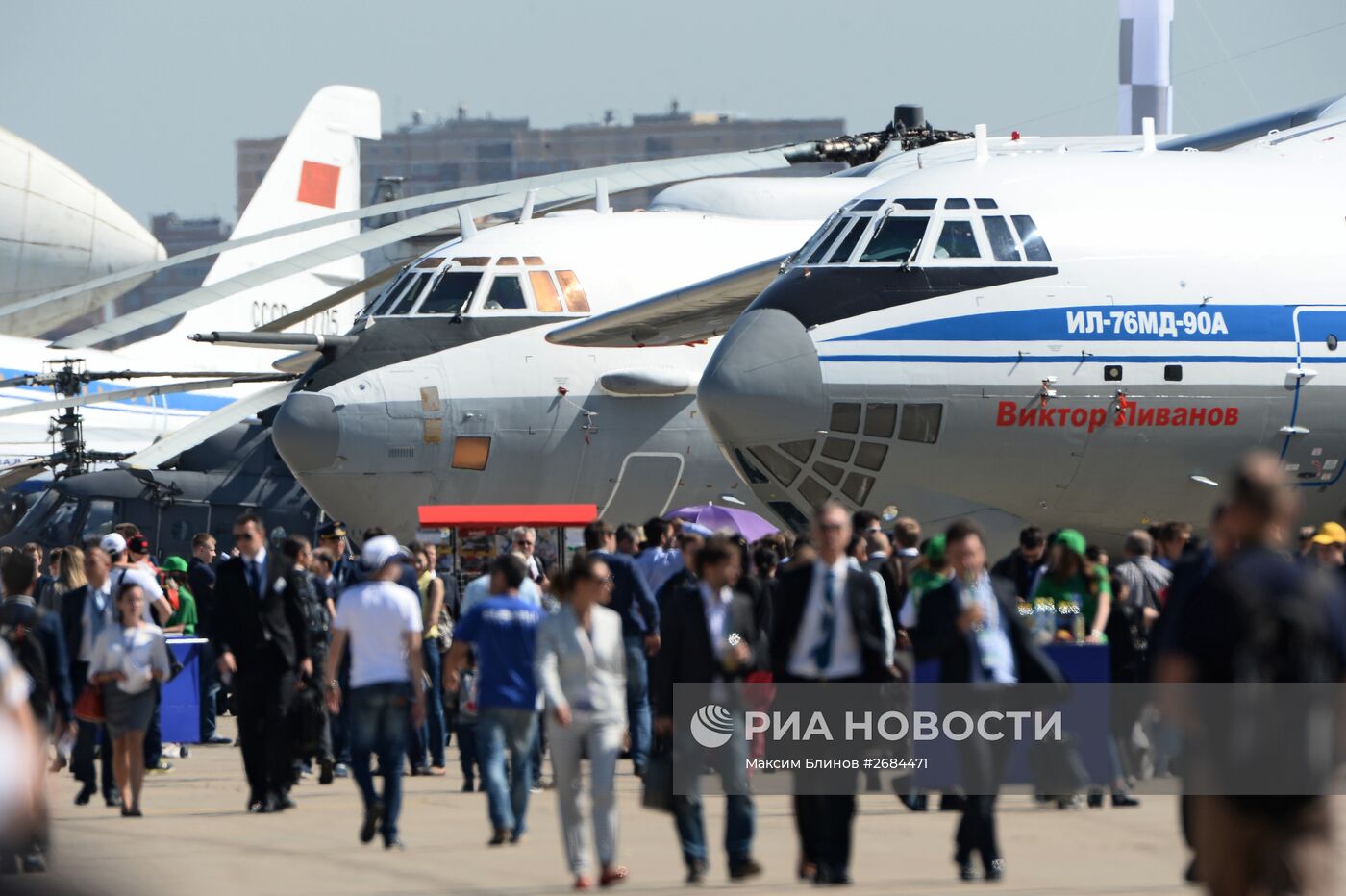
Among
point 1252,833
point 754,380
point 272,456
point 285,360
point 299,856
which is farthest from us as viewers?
point 272,456

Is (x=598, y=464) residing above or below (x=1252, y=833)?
above

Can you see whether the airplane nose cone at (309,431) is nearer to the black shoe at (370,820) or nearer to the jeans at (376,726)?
the jeans at (376,726)

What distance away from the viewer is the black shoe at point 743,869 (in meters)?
9.34

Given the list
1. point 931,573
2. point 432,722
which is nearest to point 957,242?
point 931,573

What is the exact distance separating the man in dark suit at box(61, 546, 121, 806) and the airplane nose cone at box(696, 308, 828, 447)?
520 cm

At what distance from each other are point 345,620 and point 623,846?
190 cm

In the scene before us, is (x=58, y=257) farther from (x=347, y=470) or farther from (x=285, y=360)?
(x=347, y=470)

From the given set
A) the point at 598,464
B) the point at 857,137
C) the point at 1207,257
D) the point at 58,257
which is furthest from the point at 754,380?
the point at 58,257

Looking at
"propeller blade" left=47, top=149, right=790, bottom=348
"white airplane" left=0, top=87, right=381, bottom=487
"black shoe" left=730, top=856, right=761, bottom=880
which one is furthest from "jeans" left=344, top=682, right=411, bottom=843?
"white airplane" left=0, top=87, right=381, bottom=487

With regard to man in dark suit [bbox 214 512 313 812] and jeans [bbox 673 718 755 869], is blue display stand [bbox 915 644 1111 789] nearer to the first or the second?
jeans [bbox 673 718 755 869]

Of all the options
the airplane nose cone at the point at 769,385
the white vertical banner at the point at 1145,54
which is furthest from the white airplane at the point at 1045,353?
the white vertical banner at the point at 1145,54

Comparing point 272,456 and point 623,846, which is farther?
point 272,456

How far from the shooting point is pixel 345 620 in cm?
1091

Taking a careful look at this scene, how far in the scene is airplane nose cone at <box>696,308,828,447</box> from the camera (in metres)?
15.9
